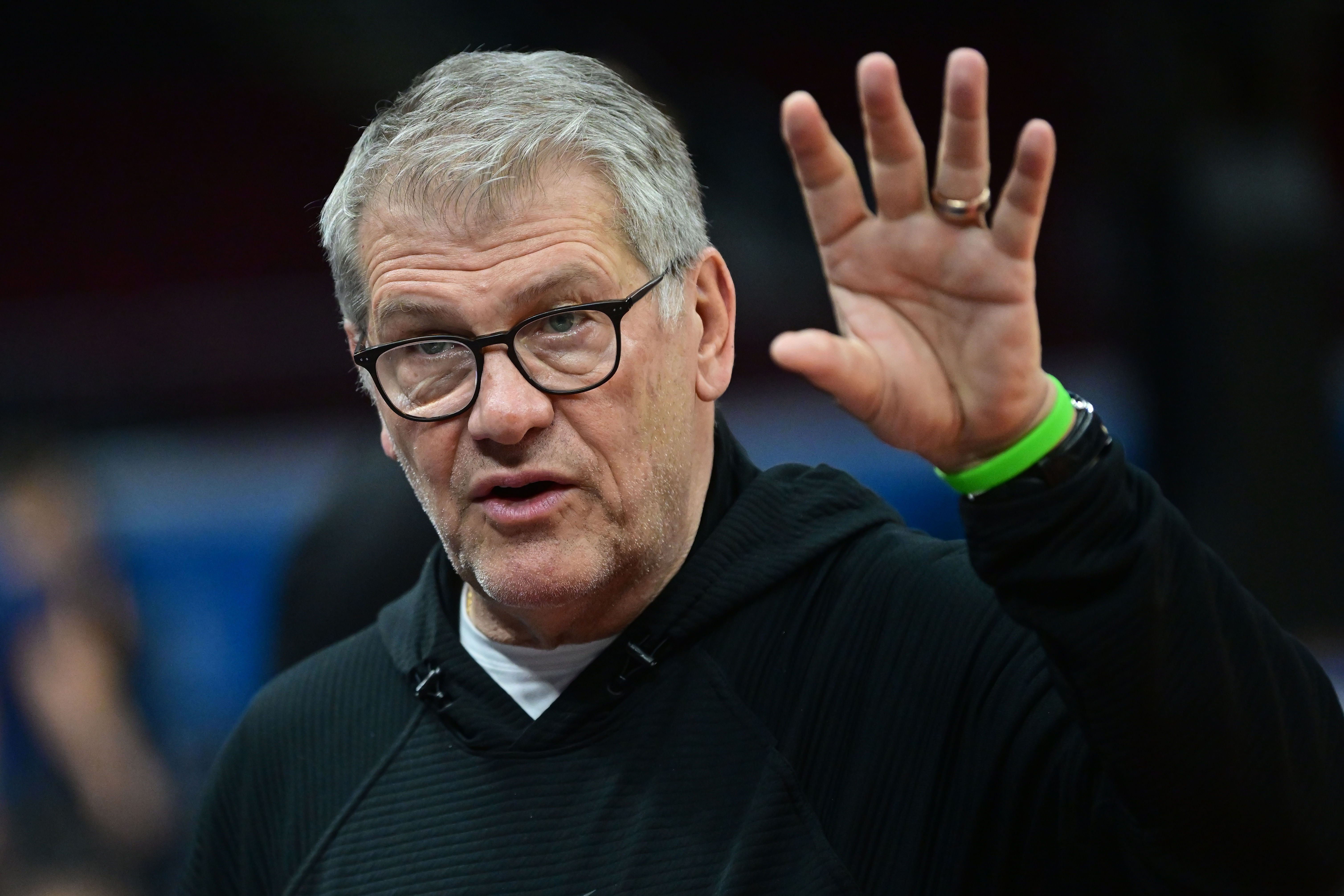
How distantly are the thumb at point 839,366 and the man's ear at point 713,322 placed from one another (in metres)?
0.48

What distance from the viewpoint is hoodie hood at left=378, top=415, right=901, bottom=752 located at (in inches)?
68.6

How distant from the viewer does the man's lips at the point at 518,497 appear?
65.6 inches

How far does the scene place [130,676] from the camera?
4.53 meters

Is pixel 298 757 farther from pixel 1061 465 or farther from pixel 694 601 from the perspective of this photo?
pixel 1061 465

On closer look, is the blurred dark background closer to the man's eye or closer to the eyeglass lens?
the eyeglass lens

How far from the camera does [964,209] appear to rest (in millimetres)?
1337

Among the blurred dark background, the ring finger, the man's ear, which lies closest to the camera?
the ring finger

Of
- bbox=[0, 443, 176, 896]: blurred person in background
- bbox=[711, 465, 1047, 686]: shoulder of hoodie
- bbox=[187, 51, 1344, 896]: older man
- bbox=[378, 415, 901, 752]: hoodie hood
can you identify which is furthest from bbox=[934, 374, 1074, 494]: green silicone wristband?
bbox=[0, 443, 176, 896]: blurred person in background

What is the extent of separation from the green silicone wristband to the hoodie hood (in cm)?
44

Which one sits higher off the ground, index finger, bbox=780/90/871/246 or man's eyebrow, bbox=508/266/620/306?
index finger, bbox=780/90/871/246

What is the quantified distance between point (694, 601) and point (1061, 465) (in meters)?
0.62

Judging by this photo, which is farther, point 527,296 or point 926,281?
point 527,296

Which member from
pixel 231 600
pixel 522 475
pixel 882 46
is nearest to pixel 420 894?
pixel 522 475

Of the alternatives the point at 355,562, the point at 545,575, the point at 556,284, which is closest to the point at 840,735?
the point at 545,575
